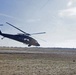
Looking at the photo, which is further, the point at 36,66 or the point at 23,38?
the point at 23,38

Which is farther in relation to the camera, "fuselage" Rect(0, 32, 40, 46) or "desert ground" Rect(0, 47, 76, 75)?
"fuselage" Rect(0, 32, 40, 46)

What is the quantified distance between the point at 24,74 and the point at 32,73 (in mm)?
1017

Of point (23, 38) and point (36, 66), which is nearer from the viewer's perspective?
point (36, 66)

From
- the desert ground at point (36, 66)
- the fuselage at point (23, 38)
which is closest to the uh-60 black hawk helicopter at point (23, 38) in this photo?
the fuselage at point (23, 38)

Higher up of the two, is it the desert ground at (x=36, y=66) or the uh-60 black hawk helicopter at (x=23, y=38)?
the uh-60 black hawk helicopter at (x=23, y=38)

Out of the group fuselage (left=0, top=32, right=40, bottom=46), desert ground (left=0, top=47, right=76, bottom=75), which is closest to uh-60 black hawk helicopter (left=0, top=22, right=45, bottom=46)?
fuselage (left=0, top=32, right=40, bottom=46)

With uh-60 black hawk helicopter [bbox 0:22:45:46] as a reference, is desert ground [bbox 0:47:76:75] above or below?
below

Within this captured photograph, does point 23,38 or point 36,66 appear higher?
point 23,38

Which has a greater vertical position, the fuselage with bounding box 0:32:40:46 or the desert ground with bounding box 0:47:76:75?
the fuselage with bounding box 0:32:40:46

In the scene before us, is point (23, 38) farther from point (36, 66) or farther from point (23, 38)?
point (36, 66)

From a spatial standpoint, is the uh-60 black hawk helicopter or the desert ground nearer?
the desert ground

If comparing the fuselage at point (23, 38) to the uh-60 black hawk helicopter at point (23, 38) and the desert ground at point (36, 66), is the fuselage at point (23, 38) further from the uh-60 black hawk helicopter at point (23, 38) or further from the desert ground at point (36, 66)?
the desert ground at point (36, 66)

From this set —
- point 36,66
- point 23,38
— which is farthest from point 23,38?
point 36,66

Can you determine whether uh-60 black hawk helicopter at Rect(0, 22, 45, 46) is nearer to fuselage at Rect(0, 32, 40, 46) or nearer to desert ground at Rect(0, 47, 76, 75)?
fuselage at Rect(0, 32, 40, 46)
